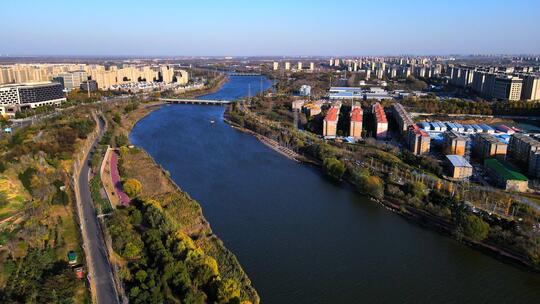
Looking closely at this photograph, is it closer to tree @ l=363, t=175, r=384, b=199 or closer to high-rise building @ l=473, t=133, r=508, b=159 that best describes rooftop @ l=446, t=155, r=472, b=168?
high-rise building @ l=473, t=133, r=508, b=159

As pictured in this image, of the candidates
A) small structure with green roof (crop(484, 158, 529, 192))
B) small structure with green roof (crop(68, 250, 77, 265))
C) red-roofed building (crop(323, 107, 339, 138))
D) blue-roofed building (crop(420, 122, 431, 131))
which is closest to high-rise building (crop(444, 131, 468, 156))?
small structure with green roof (crop(484, 158, 529, 192))

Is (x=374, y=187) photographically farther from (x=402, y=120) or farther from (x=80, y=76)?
(x=80, y=76)

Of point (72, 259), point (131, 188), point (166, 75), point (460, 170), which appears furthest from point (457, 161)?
point (166, 75)

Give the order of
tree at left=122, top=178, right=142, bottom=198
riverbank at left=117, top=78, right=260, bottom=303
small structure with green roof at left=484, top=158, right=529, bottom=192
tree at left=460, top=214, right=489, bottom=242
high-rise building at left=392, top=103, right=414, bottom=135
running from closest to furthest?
1. riverbank at left=117, top=78, right=260, bottom=303
2. tree at left=460, top=214, right=489, bottom=242
3. tree at left=122, top=178, right=142, bottom=198
4. small structure with green roof at left=484, top=158, right=529, bottom=192
5. high-rise building at left=392, top=103, right=414, bottom=135

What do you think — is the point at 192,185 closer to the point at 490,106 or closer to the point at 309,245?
the point at 309,245

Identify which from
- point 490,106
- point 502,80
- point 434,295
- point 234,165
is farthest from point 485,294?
point 502,80

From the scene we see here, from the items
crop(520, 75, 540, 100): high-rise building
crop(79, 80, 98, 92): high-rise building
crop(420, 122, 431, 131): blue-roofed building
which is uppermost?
crop(520, 75, 540, 100): high-rise building
